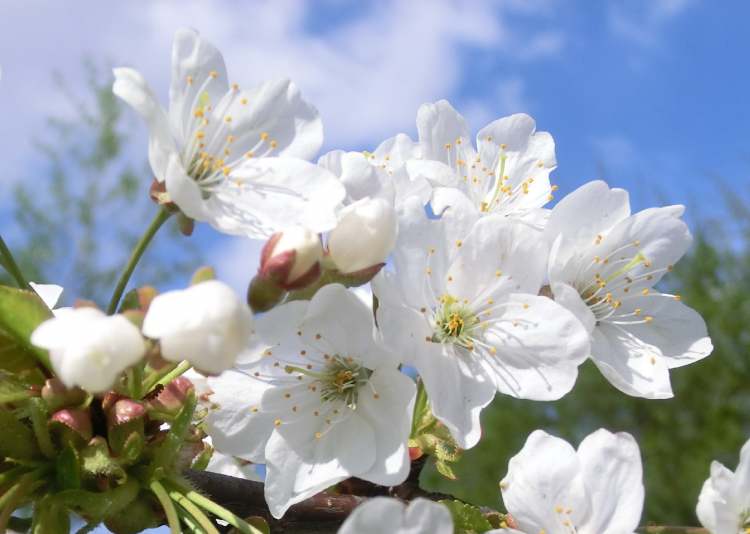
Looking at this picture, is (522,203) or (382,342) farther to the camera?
(522,203)

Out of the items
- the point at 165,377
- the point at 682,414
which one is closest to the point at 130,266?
the point at 165,377

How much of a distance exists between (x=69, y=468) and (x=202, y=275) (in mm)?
282

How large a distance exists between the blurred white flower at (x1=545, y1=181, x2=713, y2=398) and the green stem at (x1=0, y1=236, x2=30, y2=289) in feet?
2.26

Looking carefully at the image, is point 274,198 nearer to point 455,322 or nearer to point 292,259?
point 292,259

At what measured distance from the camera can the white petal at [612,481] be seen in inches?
45.3

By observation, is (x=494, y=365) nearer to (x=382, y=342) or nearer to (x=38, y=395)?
(x=382, y=342)

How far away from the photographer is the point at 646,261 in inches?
55.8

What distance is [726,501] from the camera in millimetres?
1246

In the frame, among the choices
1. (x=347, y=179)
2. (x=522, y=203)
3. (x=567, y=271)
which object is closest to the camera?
(x=347, y=179)

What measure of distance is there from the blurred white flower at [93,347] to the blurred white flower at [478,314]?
35cm

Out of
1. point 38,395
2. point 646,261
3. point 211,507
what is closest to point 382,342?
point 211,507

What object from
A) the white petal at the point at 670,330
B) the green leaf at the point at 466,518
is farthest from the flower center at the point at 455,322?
the white petal at the point at 670,330

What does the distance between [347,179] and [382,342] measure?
0.71ft

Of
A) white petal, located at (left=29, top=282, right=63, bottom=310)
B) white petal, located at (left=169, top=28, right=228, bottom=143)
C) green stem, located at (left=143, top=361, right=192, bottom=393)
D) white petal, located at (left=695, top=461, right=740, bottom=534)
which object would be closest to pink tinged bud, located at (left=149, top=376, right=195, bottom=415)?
green stem, located at (left=143, top=361, right=192, bottom=393)
